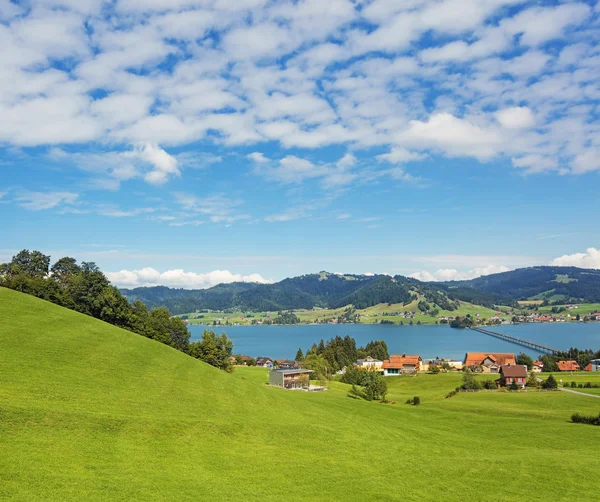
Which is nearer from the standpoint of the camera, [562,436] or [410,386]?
[562,436]

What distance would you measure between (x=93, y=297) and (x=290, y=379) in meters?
38.3

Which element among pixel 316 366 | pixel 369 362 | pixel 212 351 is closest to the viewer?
pixel 212 351

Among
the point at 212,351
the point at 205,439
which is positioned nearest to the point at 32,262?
the point at 212,351

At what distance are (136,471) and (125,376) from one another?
18028 mm

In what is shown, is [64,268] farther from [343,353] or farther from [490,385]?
[343,353]

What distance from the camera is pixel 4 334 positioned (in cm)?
3691

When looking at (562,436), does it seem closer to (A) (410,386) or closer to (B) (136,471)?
(B) (136,471)

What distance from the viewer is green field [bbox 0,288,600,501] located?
1917 centimetres

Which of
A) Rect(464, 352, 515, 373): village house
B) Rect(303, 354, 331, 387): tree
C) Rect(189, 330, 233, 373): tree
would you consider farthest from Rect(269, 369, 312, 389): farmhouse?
Rect(464, 352, 515, 373): village house

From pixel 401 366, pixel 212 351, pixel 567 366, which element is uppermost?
pixel 212 351

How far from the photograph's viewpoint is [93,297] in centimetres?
7212

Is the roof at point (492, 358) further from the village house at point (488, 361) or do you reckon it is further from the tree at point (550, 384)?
the tree at point (550, 384)

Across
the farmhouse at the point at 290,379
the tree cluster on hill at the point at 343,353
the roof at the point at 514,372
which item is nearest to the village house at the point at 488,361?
the tree cluster on hill at the point at 343,353

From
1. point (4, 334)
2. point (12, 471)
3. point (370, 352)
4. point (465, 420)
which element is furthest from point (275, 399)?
point (370, 352)
